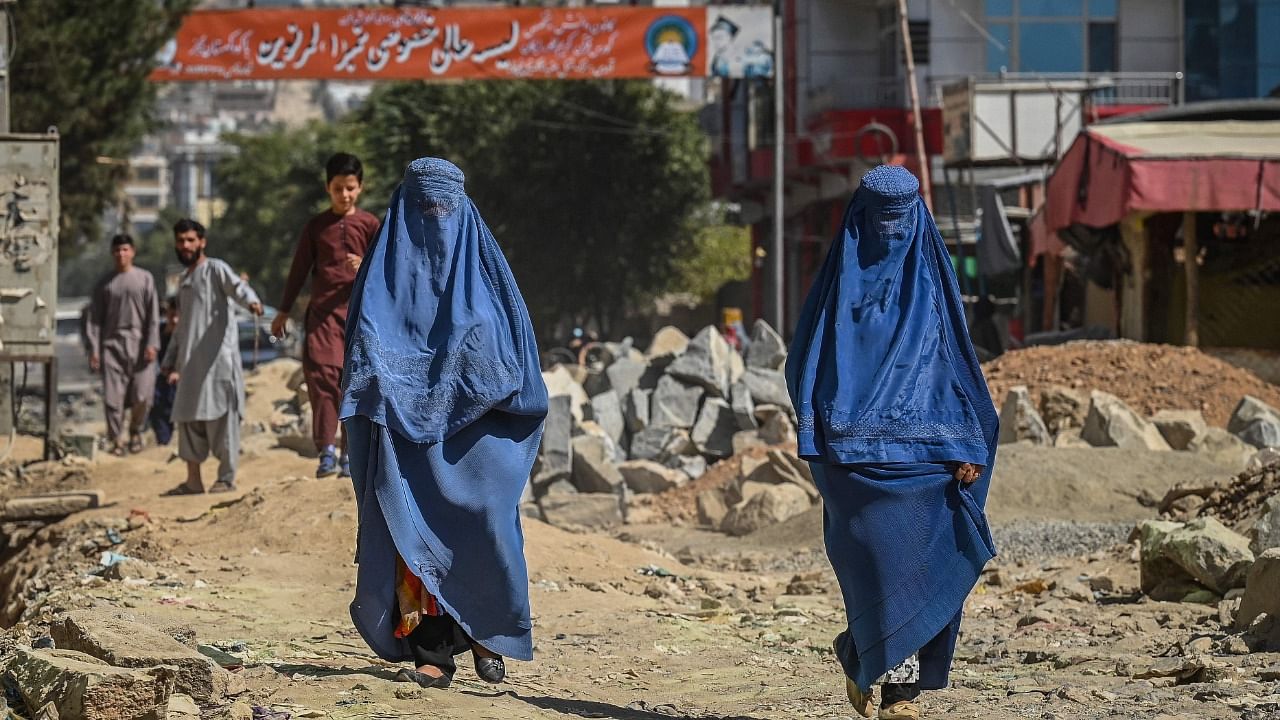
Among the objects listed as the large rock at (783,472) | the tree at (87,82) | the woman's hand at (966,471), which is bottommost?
the large rock at (783,472)

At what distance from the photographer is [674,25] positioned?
22938mm

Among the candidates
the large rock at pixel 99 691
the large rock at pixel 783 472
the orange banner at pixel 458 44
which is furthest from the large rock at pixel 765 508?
the orange banner at pixel 458 44

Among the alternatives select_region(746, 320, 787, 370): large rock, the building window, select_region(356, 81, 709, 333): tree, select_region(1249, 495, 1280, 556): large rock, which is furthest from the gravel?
select_region(356, 81, 709, 333): tree

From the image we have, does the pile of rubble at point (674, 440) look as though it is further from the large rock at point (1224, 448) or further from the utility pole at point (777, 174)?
the utility pole at point (777, 174)

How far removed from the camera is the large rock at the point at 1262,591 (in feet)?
19.4

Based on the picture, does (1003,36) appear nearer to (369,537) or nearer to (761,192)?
(761,192)

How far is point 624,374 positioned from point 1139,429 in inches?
193

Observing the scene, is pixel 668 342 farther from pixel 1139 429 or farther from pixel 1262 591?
pixel 1262 591

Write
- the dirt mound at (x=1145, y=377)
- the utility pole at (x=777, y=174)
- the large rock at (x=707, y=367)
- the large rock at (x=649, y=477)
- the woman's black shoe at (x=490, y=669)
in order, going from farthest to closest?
the utility pole at (x=777, y=174) → the large rock at (x=707, y=367) → the dirt mound at (x=1145, y=377) → the large rock at (x=649, y=477) → the woman's black shoe at (x=490, y=669)

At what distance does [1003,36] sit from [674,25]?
829 centimetres

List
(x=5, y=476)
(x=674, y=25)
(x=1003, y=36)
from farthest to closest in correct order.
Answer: (x=1003, y=36) → (x=674, y=25) → (x=5, y=476)

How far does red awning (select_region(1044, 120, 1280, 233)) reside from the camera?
1468 centimetres

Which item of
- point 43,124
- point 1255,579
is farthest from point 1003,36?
point 1255,579

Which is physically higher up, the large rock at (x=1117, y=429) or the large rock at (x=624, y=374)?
the large rock at (x=624, y=374)
